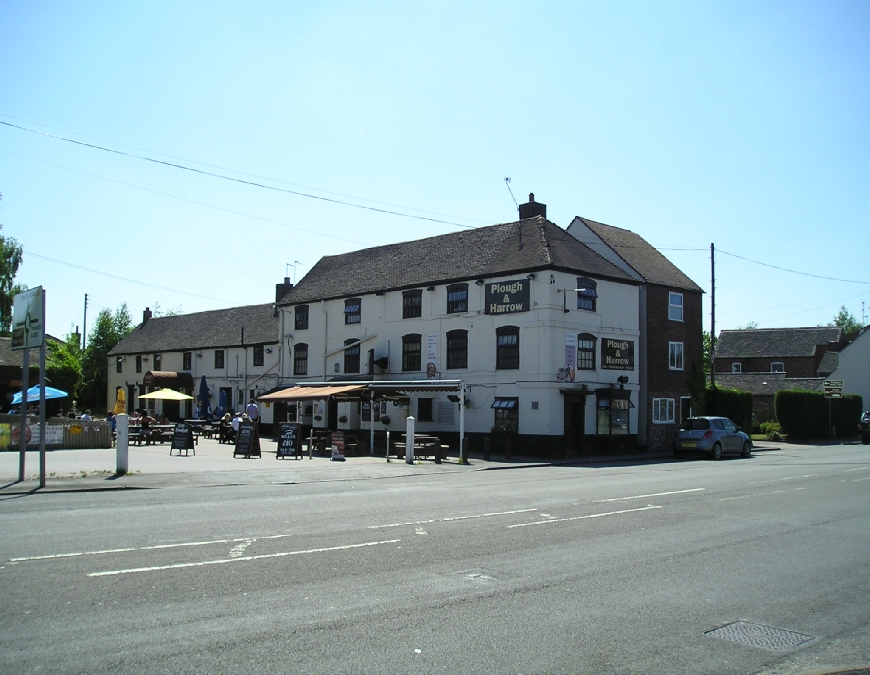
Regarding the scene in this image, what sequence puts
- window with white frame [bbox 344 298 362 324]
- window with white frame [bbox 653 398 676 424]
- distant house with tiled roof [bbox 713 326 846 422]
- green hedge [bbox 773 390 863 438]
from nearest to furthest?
window with white frame [bbox 653 398 676 424], window with white frame [bbox 344 298 362 324], green hedge [bbox 773 390 863 438], distant house with tiled roof [bbox 713 326 846 422]

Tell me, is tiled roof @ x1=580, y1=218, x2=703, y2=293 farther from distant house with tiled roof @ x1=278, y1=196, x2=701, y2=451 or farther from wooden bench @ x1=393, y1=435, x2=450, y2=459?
wooden bench @ x1=393, y1=435, x2=450, y2=459

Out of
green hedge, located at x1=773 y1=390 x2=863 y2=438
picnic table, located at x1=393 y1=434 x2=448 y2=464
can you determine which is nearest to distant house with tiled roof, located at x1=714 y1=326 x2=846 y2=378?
green hedge, located at x1=773 y1=390 x2=863 y2=438

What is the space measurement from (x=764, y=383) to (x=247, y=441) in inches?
1796

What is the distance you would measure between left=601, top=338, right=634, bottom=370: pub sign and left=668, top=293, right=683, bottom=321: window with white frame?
3.81 meters

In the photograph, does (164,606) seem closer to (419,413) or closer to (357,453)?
(357,453)

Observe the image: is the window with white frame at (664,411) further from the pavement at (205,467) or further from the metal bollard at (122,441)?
the metal bollard at (122,441)

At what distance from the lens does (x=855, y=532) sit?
38.5 feet

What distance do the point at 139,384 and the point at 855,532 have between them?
51.4 metres

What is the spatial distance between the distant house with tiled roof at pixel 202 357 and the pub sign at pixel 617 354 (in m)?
20.0

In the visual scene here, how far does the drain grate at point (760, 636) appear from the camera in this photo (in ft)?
21.0

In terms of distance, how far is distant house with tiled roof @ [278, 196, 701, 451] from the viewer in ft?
100

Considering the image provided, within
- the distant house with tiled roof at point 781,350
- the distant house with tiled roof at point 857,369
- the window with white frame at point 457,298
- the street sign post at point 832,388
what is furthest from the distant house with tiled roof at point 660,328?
the distant house with tiled roof at point 781,350

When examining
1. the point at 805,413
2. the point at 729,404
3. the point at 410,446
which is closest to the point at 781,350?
the point at 805,413

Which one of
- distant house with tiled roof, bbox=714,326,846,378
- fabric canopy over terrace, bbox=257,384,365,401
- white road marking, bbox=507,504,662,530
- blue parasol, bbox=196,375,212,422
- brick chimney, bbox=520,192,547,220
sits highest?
brick chimney, bbox=520,192,547,220
